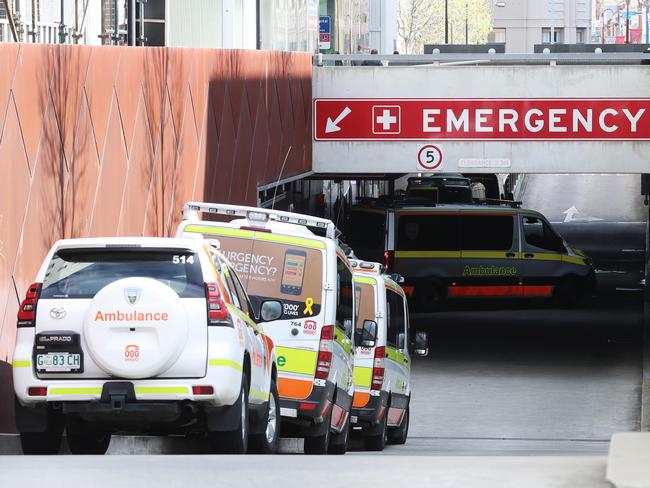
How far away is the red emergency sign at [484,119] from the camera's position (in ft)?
87.7

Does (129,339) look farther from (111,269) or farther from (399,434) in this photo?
(399,434)

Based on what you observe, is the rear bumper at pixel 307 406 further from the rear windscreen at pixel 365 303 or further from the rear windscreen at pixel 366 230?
the rear windscreen at pixel 366 230

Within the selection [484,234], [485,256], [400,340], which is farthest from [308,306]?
[484,234]

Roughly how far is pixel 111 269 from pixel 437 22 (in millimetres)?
111550

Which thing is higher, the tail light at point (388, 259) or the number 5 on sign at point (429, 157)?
the number 5 on sign at point (429, 157)

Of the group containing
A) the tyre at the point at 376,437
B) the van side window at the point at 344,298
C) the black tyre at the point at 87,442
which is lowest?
the tyre at the point at 376,437

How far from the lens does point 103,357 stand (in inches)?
375

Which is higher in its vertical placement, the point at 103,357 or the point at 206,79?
the point at 206,79

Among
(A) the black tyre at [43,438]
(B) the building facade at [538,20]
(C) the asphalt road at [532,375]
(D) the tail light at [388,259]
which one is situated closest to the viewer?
(A) the black tyre at [43,438]

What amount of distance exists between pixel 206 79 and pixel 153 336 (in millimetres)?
9845

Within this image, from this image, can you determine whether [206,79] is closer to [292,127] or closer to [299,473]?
[292,127]

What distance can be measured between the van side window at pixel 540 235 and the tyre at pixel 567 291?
812 millimetres

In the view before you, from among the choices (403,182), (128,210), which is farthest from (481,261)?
(403,182)

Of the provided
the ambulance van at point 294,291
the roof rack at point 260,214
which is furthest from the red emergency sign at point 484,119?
the ambulance van at point 294,291
